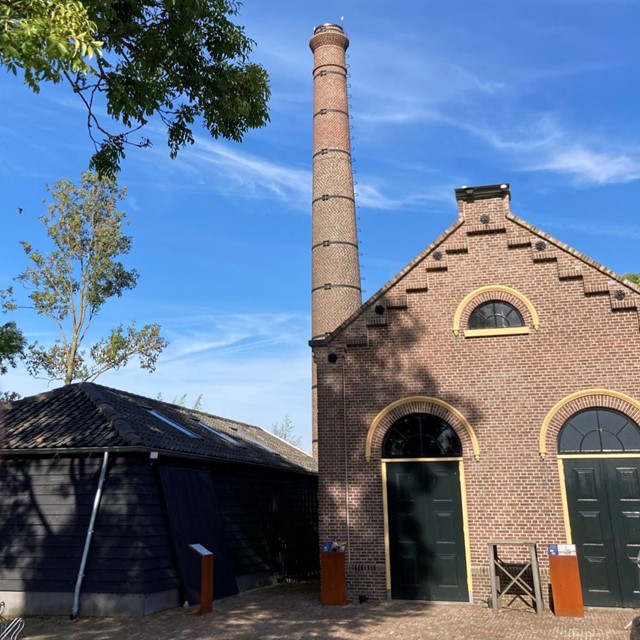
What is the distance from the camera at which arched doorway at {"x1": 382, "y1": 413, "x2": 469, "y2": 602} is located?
38.5 feet

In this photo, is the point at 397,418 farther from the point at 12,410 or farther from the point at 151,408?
the point at 12,410

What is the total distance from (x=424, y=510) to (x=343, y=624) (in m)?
3.12

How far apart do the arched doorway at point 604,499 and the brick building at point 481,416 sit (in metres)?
0.02

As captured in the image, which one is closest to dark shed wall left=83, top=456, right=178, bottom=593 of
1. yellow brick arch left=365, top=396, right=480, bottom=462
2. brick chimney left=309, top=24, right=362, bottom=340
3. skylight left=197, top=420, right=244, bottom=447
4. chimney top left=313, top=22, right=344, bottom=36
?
yellow brick arch left=365, top=396, right=480, bottom=462

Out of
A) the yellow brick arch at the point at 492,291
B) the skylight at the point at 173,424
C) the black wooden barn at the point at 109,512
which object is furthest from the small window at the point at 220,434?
the yellow brick arch at the point at 492,291

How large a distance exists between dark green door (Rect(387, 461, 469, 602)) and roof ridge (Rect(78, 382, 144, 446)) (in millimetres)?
5342

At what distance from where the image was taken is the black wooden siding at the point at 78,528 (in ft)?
35.4

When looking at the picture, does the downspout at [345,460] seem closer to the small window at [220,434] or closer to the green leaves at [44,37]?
the small window at [220,434]

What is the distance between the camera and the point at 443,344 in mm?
12875

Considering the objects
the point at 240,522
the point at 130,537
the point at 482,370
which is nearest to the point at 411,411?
the point at 482,370

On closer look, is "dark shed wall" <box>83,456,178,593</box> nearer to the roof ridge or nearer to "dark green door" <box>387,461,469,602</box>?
the roof ridge

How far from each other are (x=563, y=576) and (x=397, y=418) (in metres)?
4.24

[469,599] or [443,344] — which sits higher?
[443,344]

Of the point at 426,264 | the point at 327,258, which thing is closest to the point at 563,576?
the point at 426,264
